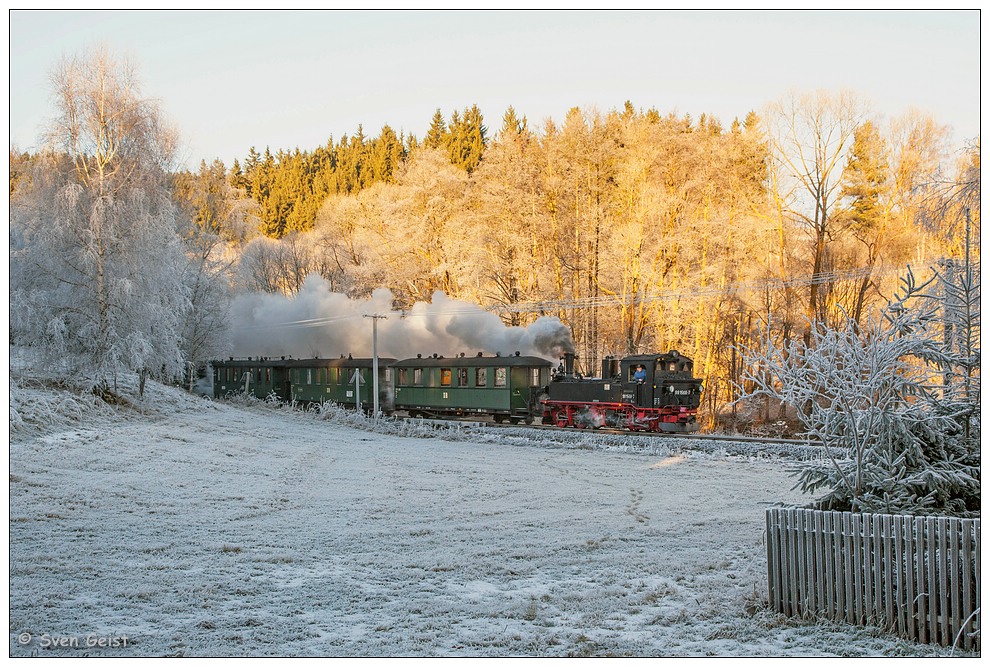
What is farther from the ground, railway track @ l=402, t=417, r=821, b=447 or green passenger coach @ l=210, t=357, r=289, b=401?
green passenger coach @ l=210, t=357, r=289, b=401

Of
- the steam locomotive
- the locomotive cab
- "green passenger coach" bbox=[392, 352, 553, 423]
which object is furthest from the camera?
"green passenger coach" bbox=[392, 352, 553, 423]

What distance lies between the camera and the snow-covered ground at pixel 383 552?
4895mm

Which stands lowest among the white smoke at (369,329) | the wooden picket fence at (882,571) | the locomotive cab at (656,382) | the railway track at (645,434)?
the railway track at (645,434)

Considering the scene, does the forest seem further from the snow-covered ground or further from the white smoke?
the snow-covered ground

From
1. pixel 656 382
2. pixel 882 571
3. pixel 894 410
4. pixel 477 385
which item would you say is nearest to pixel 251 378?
pixel 477 385

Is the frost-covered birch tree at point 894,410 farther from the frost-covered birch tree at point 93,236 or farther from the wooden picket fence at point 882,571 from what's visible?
the frost-covered birch tree at point 93,236

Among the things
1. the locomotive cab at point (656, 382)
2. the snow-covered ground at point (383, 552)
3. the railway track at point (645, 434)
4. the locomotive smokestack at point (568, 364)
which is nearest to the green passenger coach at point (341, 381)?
the railway track at point (645, 434)

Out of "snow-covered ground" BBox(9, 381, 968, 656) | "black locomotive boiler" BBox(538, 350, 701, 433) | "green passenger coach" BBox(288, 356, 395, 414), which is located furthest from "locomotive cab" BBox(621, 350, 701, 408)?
"green passenger coach" BBox(288, 356, 395, 414)

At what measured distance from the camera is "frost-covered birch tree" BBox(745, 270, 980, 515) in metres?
4.89

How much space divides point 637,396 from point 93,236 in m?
11.5

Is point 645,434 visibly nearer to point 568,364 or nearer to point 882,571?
point 568,364

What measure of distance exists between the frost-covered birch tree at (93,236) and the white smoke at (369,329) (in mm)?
9693

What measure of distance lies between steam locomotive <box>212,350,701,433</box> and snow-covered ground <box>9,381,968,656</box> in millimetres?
3669

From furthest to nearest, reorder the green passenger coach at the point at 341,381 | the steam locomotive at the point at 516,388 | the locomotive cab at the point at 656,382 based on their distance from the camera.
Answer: the green passenger coach at the point at 341,381 < the steam locomotive at the point at 516,388 < the locomotive cab at the point at 656,382
